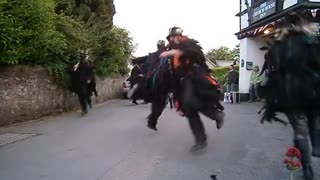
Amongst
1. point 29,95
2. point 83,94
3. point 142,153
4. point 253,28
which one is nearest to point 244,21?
point 253,28

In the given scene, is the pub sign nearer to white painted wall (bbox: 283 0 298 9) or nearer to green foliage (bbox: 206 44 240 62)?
white painted wall (bbox: 283 0 298 9)

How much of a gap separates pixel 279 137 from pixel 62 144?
163 inches

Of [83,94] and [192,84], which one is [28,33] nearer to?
[83,94]

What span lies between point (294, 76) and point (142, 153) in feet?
13.4

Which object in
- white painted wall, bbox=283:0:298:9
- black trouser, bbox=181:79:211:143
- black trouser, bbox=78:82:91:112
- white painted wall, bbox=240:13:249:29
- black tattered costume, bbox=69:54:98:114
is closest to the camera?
black trouser, bbox=181:79:211:143

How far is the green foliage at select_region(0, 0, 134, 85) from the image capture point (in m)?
11.9

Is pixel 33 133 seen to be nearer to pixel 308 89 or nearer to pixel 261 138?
pixel 261 138

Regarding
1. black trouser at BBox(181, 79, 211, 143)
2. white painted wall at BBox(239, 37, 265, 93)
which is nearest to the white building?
white painted wall at BBox(239, 37, 265, 93)

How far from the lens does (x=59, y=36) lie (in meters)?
14.3

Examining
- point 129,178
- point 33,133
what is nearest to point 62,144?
point 33,133

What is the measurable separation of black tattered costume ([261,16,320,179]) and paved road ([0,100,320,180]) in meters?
1.15

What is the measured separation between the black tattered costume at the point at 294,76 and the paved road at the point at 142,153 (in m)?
1.15

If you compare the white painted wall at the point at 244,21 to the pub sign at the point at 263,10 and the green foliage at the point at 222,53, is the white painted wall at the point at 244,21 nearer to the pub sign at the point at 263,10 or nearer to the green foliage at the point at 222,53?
the pub sign at the point at 263,10

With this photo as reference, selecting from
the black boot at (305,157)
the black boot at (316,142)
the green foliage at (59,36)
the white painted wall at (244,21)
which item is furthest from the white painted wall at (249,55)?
the black boot at (316,142)
